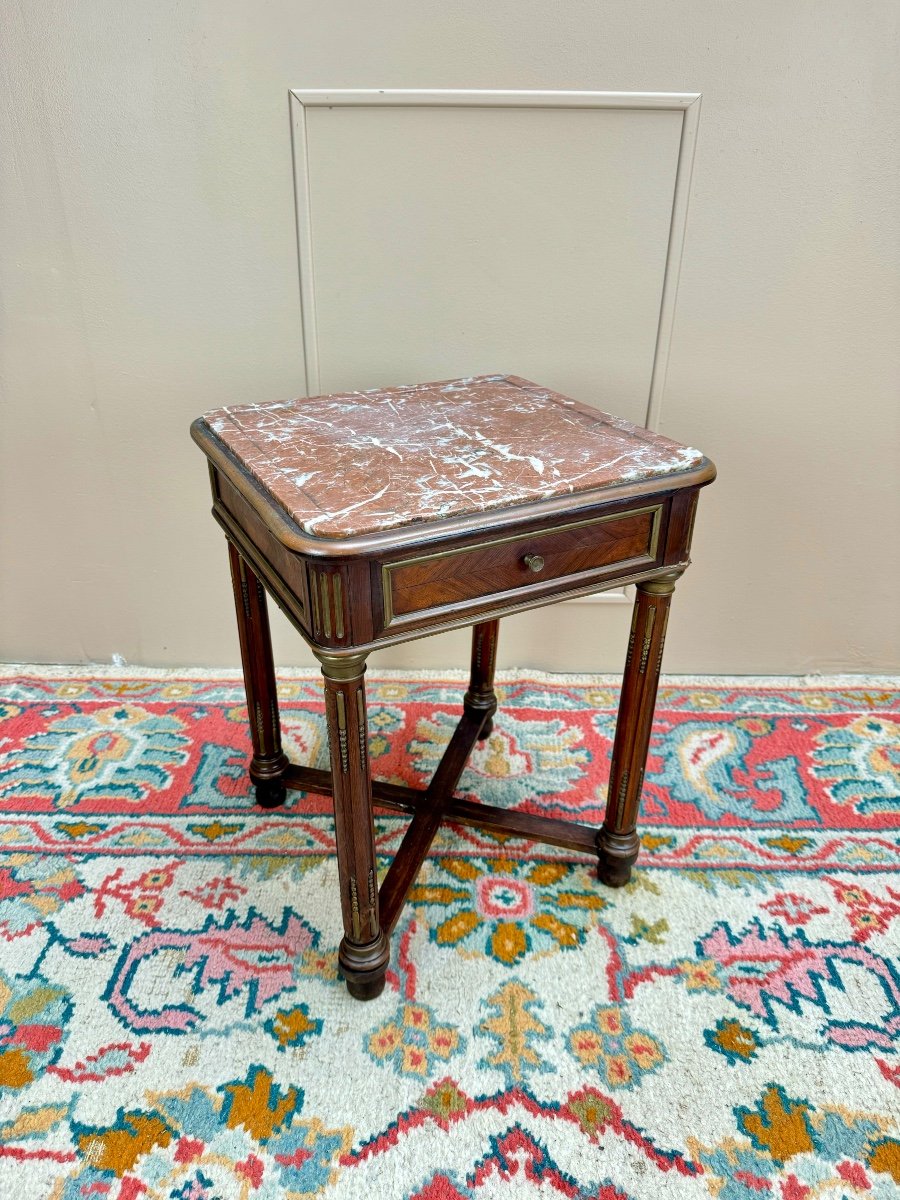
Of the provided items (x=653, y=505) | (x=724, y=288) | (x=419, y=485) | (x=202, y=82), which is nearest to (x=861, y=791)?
(x=653, y=505)

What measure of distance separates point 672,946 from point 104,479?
167cm

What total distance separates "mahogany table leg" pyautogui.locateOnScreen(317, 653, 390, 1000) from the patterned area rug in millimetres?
83

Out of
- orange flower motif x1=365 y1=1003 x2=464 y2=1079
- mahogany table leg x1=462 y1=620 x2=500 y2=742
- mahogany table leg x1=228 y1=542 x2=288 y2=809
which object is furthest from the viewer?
mahogany table leg x1=462 y1=620 x2=500 y2=742

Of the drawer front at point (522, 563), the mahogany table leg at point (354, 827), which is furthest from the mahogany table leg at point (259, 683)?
the drawer front at point (522, 563)

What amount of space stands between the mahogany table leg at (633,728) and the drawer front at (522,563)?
0.10m

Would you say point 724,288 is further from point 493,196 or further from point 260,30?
point 260,30

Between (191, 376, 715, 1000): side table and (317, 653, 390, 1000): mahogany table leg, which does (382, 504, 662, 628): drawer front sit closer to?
(191, 376, 715, 1000): side table

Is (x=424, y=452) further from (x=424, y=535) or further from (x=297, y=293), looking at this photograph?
(x=297, y=293)

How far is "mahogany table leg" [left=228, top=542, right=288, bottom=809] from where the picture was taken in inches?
63.4

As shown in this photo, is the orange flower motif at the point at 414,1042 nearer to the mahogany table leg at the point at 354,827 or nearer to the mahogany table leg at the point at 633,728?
the mahogany table leg at the point at 354,827

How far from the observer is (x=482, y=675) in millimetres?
1971

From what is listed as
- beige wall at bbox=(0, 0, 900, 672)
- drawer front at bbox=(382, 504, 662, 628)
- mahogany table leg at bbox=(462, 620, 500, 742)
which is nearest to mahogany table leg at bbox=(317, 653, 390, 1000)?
drawer front at bbox=(382, 504, 662, 628)

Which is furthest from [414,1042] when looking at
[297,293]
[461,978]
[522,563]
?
[297,293]

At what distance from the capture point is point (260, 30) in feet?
5.48
